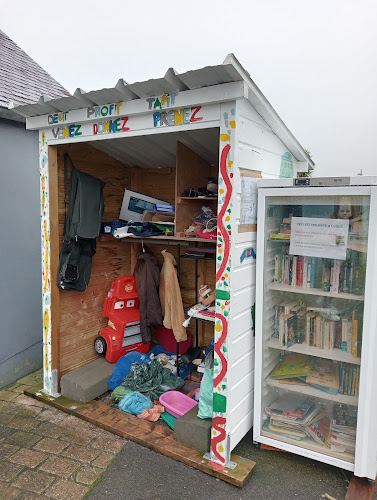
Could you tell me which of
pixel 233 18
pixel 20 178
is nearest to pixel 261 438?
pixel 20 178

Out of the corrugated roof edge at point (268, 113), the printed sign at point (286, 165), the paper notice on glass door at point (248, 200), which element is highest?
the corrugated roof edge at point (268, 113)

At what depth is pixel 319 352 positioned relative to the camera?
2.66 meters

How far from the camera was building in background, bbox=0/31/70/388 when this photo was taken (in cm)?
380

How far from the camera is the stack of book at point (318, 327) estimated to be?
2.52 m

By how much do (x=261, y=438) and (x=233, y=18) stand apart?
28.1ft

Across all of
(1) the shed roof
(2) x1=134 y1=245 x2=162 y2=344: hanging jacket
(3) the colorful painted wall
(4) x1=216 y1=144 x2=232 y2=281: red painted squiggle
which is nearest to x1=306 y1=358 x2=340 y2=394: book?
(4) x1=216 y1=144 x2=232 y2=281: red painted squiggle

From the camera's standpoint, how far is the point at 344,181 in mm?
2342

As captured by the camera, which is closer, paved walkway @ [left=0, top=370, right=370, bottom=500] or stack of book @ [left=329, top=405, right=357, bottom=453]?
paved walkway @ [left=0, top=370, right=370, bottom=500]

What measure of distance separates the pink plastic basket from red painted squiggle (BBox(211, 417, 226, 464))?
0.52 m

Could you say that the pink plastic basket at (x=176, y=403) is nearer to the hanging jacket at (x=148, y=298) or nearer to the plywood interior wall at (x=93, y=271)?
the hanging jacket at (x=148, y=298)

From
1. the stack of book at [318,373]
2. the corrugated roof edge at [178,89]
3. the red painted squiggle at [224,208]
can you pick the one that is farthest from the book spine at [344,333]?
the corrugated roof edge at [178,89]

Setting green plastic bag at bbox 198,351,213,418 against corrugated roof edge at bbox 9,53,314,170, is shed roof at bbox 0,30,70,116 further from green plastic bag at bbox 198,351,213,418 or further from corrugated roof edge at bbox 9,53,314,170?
green plastic bag at bbox 198,351,213,418

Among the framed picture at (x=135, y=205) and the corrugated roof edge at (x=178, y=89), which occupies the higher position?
the corrugated roof edge at (x=178, y=89)

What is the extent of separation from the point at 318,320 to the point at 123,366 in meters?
1.98
